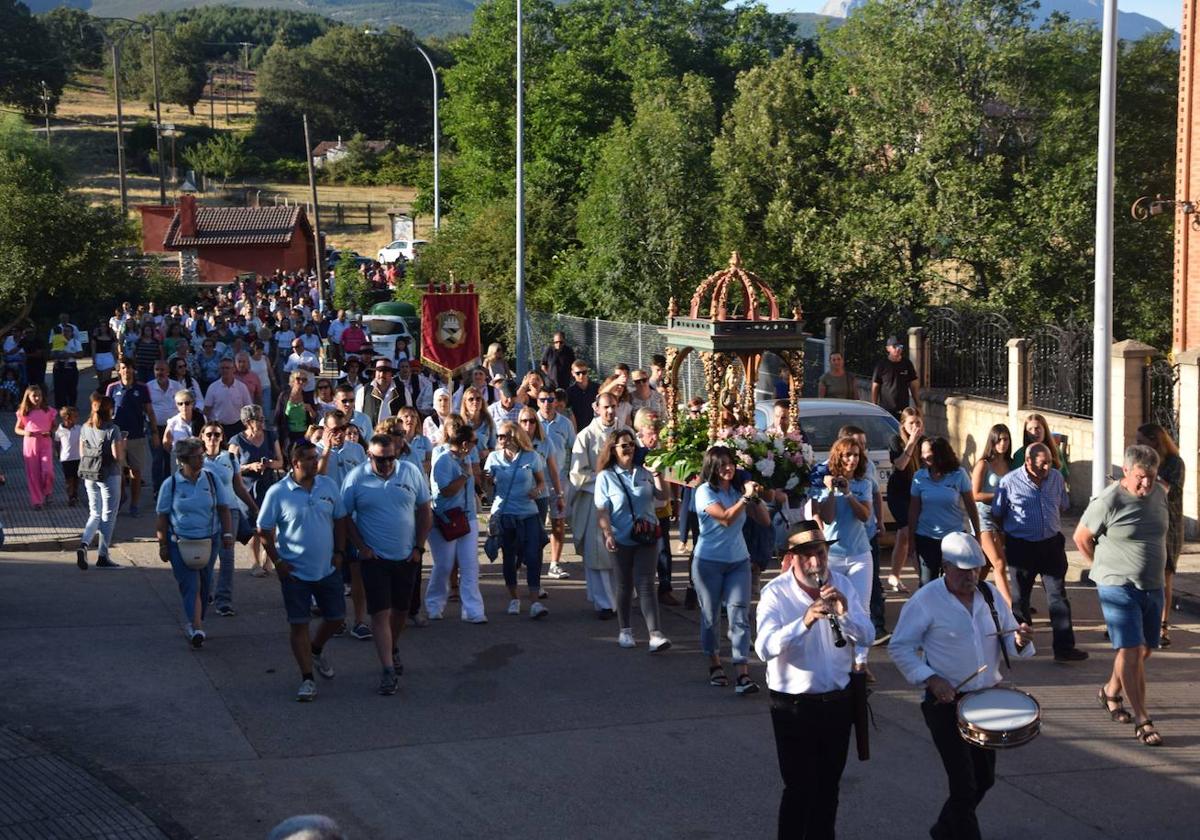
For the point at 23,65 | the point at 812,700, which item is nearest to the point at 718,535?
the point at 812,700

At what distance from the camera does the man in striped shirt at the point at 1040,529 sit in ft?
35.8

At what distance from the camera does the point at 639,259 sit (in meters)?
27.7

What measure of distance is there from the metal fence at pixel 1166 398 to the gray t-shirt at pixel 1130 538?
7.92 metres

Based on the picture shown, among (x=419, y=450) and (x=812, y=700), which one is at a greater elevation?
(x=419, y=450)

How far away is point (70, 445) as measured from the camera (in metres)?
17.2

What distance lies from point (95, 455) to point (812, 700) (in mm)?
10018

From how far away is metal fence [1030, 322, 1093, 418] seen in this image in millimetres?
18188

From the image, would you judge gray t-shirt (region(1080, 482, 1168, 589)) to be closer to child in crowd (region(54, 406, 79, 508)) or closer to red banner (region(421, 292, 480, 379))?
child in crowd (region(54, 406, 79, 508))

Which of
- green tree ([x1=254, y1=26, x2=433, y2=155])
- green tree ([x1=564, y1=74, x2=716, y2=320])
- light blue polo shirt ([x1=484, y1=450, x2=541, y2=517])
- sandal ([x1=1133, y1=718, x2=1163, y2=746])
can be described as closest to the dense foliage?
green tree ([x1=564, y1=74, x2=716, y2=320])

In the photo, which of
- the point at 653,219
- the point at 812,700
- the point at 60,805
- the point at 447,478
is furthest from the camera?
the point at 653,219

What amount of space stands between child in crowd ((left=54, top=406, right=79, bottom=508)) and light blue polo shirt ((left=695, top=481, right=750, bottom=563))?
9.26 m

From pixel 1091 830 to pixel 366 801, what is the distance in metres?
3.72

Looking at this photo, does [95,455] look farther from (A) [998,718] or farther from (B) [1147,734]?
(A) [998,718]

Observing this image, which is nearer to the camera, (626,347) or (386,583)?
(386,583)
